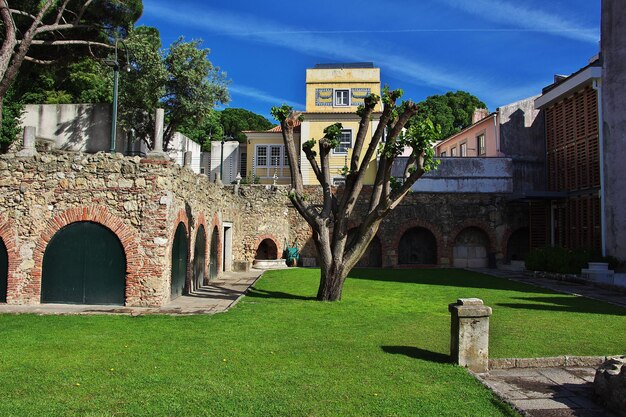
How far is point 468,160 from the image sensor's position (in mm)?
25375

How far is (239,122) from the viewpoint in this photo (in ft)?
176

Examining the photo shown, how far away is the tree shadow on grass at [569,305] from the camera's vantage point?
10711mm

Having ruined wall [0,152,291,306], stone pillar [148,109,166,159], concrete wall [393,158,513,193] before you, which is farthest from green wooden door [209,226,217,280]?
concrete wall [393,158,513,193]

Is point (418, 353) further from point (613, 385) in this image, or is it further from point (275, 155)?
point (275, 155)

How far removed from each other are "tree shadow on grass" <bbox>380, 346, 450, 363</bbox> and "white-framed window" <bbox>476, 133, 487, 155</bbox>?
2345 cm

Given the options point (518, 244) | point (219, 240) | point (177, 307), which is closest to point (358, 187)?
point (177, 307)

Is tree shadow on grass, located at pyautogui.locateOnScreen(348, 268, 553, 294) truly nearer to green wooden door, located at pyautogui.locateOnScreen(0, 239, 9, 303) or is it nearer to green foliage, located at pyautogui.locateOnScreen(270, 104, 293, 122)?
green foliage, located at pyautogui.locateOnScreen(270, 104, 293, 122)

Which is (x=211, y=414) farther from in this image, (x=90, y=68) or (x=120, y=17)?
(x=90, y=68)

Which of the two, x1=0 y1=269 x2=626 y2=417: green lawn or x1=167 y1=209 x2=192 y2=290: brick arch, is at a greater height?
x1=167 y1=209 x2=192 y2=290: brick arch

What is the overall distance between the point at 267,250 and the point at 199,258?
9.61 m

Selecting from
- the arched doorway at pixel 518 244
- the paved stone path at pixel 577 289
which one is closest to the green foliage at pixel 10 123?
the paved stone path at pixel 577 289

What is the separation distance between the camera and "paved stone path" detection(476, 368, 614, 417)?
4.82 m

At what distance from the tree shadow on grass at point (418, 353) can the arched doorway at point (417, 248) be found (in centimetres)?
1793

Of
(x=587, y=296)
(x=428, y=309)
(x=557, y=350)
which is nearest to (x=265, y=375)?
(x=557, y=350)
